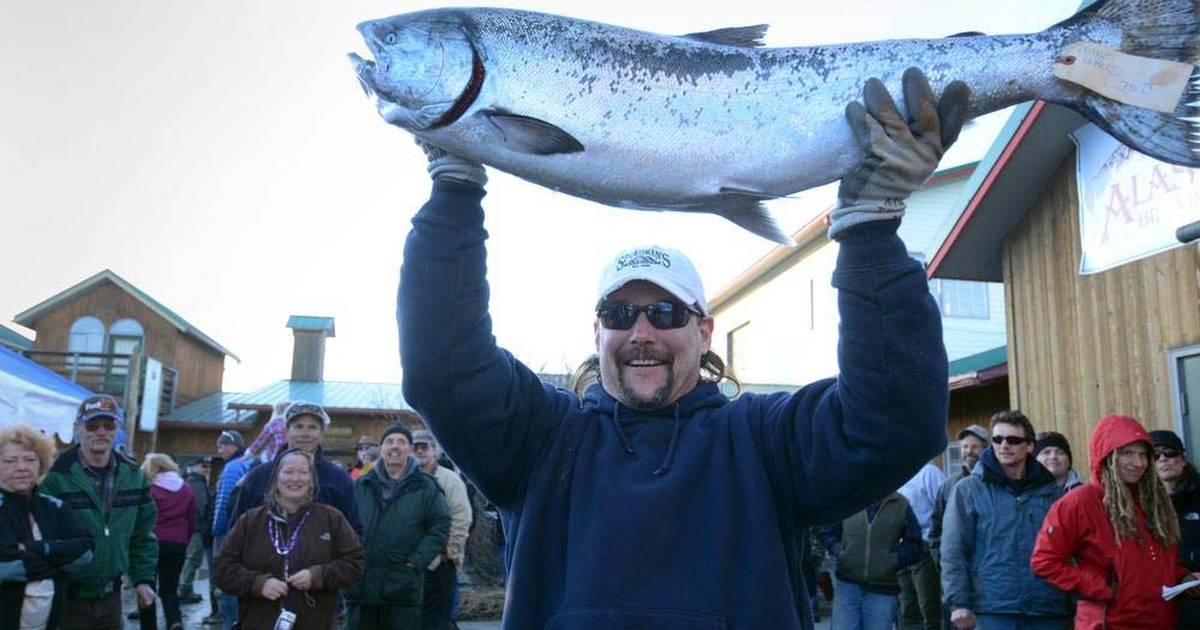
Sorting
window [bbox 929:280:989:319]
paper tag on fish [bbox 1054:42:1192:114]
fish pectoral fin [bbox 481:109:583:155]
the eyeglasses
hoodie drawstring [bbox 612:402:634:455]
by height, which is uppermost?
window [bbox 929:280:989:319]

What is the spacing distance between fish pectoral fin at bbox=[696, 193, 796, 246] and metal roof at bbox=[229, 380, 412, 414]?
24492 millimetres

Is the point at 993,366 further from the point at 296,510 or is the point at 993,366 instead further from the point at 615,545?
the point at 615,545

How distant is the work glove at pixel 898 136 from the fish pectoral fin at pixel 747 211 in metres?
0.18

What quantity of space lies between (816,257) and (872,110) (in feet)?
72.0

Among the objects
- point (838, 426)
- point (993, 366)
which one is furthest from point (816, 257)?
point (838, 426)

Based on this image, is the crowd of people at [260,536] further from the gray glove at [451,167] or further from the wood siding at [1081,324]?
the wood siding at [1081,324]

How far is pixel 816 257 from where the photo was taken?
23.4 metres

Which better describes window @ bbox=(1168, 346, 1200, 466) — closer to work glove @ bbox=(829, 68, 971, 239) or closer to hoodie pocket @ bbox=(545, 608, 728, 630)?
work glove @ bbox=(829, 68, 971, 239)

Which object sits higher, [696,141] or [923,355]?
[696,141]

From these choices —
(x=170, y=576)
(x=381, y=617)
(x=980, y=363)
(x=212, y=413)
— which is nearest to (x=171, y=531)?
(x=170, y=576)

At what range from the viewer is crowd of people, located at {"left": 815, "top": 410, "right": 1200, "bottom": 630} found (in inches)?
218

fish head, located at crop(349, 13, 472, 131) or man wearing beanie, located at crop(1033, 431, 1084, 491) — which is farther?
man wearing beanie, located at crop(1033, 431, 1084, 491)

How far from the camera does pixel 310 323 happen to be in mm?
32938

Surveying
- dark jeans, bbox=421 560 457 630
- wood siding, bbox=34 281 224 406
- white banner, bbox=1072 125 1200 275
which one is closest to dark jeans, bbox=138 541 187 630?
dark jeans, bbox=421 560 457 630
